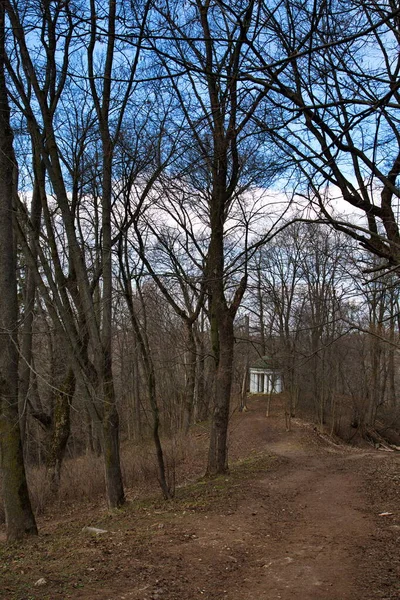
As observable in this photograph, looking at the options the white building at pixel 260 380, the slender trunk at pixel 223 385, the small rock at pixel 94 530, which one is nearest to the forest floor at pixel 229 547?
the small rock at pixel 94 530

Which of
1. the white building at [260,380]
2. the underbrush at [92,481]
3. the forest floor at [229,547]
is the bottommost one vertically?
the underbrush at [92,481]

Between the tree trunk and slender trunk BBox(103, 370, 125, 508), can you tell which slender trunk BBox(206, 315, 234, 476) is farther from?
the tree trunk

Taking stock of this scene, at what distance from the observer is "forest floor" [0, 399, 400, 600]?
15.1ft

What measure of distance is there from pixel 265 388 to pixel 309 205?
28.8 m

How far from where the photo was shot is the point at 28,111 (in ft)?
30.4

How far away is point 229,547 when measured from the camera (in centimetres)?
602

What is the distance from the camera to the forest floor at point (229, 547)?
4.62 meters

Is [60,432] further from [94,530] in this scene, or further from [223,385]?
[94,530]

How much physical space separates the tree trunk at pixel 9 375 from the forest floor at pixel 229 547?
538mm

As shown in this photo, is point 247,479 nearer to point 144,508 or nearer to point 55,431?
point 144,508

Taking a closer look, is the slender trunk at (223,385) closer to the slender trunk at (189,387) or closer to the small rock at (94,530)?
the small rock at (94,530)

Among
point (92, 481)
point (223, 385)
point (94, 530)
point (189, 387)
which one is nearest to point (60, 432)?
point (92, 481)

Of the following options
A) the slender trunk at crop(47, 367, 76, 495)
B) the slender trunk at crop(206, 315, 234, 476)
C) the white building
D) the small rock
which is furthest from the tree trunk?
the white building

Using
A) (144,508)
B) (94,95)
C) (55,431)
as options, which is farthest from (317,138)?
(55,431)
